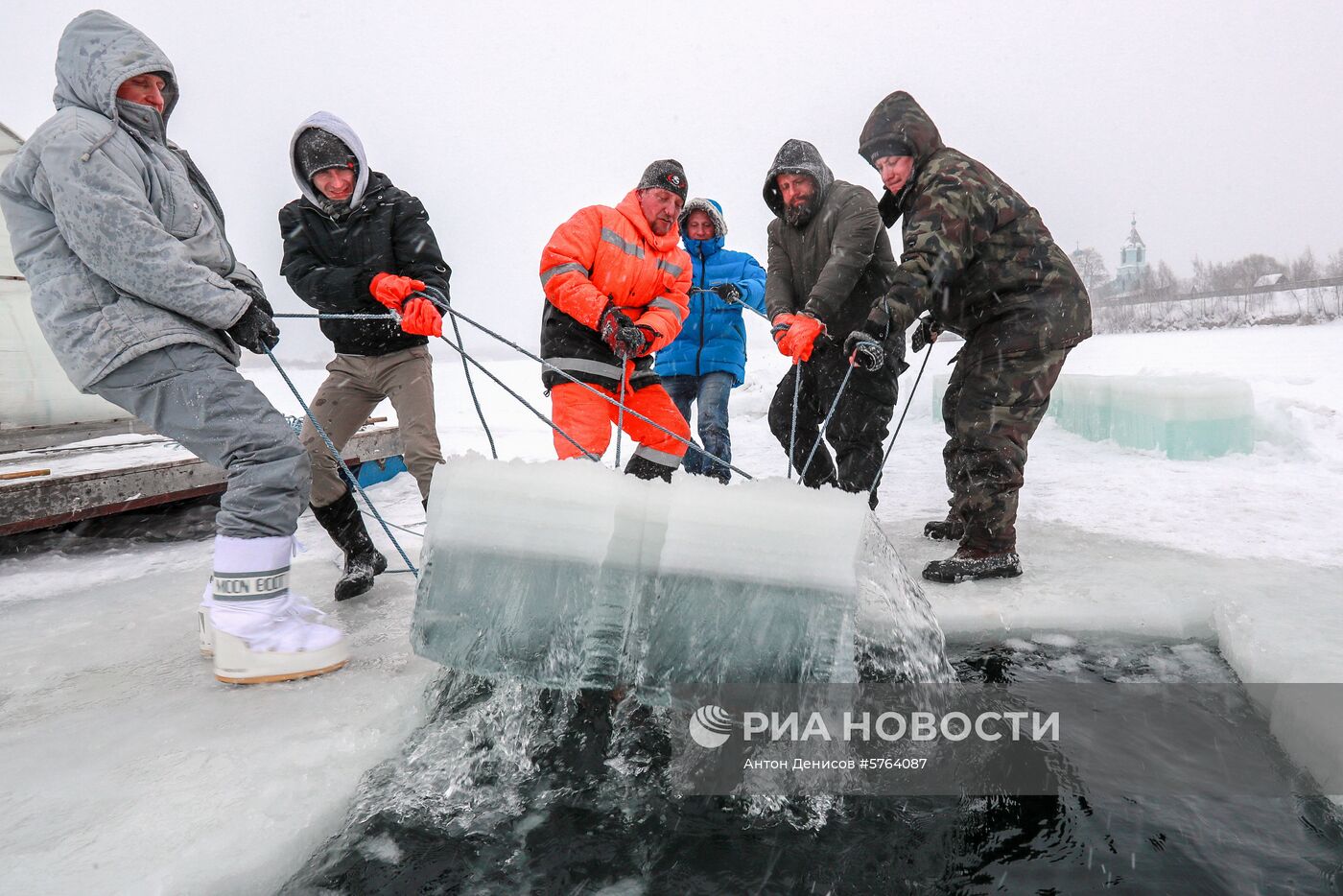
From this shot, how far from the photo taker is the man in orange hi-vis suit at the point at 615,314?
2980mm

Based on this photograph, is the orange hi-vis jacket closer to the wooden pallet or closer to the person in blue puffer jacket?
the wooden pallet

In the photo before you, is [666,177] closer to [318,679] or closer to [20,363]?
[318,679]

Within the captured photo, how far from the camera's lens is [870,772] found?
170 cm

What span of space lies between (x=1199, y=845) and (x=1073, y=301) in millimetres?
2063

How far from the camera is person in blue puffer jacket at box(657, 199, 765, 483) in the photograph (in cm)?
465

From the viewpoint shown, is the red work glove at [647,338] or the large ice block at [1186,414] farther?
the large ice block at [1186,414]

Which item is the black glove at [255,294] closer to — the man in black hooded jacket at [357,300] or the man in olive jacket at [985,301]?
the man in black hooded jacket at [357,300]

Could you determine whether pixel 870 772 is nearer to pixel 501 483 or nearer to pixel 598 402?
pixel 501 483

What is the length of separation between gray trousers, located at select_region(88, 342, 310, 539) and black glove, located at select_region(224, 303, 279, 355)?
9 centimetres

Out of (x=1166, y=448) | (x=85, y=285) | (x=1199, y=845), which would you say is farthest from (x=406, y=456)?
(x=1166, y=448)

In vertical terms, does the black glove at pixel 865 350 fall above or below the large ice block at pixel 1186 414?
above

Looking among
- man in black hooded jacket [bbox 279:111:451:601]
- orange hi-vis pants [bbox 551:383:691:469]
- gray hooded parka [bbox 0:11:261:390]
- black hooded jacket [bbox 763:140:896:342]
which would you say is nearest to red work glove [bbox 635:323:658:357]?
orange hi-vis pants [bbox 551:383:691:469]

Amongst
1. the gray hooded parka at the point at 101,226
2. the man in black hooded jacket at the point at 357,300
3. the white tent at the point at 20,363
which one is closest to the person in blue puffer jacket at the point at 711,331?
the man in black hooded jacket at the point at 357,300

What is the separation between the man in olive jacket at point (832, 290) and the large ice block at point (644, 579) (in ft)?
5.60
